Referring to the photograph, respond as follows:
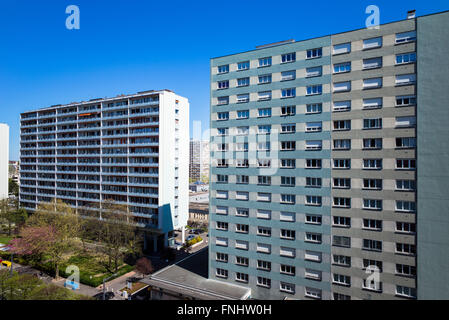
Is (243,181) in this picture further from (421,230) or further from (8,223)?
(8,223)

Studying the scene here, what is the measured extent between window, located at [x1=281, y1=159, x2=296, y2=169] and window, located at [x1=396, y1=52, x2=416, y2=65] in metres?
15.1

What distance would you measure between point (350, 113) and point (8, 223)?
8436 cm

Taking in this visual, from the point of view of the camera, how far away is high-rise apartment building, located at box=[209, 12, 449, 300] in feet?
81.0

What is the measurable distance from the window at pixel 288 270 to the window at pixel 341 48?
85.2 feet

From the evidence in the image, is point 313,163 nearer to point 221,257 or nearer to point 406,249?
point 406,249

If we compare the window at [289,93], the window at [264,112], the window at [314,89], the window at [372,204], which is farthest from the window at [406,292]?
the window at [289,93]

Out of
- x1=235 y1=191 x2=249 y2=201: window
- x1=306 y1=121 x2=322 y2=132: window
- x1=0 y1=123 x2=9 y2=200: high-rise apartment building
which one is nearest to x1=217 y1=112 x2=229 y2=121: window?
x1=235 y1=191 x2=249 y2=201: window

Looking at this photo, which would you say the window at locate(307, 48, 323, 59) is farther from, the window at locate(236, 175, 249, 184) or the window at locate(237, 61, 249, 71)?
the window at locate(236, 175, 249, 184)

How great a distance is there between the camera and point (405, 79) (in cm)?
2584

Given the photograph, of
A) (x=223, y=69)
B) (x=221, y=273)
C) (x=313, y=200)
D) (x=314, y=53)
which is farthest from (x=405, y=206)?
(x=223, y=69)

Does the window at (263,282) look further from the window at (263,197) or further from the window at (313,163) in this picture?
the window at (313,163)

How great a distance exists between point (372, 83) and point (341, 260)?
19931 millimetres

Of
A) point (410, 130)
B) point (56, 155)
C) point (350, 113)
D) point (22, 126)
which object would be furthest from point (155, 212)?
point (22, 126)
